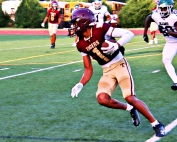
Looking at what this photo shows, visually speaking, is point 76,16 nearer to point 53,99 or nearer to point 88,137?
point 88,137

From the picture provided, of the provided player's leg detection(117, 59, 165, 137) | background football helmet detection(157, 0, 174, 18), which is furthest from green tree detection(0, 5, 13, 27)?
player's leg detection(117, 59, 165, 137)

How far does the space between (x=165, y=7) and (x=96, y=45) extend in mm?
3249

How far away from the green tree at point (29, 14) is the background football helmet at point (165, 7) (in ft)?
110

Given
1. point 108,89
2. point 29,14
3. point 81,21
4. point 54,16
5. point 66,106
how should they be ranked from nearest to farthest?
point 81,21
point 108,89
point 66,106
point 54,16
point 29,14

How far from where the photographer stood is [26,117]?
23.4 feet

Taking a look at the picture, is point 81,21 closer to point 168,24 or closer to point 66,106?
point 66,106

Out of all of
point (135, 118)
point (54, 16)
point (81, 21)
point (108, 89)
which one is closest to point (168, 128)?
point (135, 118)

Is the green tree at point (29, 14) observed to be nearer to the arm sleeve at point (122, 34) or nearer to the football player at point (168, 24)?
the football player at point (168, 24)

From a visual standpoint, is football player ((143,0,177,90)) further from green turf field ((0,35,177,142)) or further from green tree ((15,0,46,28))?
green tree ((15,0,46,28))

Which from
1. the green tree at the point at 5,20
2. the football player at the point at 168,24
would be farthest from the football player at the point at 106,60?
the green tree at the point at 5,20

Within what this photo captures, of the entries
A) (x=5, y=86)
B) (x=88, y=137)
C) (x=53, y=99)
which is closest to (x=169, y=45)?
(x=53, y=99)

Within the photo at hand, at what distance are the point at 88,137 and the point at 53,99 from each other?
271cm

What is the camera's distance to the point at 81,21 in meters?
6.04

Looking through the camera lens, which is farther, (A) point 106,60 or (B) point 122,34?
(A) point 106,60
